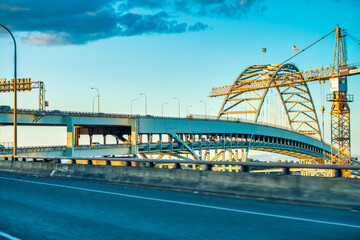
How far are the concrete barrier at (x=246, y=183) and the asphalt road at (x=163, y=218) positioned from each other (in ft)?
1.48

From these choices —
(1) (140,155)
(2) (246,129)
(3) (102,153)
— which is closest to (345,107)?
(2) (246,129)

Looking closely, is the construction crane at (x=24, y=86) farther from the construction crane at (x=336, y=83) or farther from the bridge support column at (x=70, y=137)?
the construction crane at (x=336, y=83)

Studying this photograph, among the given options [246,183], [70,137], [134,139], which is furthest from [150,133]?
[246,183]

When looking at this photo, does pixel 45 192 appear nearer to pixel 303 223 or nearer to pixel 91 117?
pixel 303 223

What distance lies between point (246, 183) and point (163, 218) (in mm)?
4373

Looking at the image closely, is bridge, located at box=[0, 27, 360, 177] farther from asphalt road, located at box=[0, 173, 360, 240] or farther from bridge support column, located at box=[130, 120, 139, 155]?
asphalt road, located at box=[0, 173, 360, 240]

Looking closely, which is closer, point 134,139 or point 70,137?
point 70,137

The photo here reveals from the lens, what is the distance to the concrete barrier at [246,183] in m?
11.1

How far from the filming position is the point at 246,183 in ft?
43.2

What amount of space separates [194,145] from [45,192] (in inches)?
3381

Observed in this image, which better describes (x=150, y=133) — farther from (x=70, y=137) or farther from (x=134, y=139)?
(x=70, y=137)

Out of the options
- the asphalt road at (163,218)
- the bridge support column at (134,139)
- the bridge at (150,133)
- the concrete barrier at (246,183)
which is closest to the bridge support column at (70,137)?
the bridge at (150,133)

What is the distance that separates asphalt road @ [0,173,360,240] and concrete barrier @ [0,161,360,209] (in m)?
0.45

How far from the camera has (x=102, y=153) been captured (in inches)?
2896
